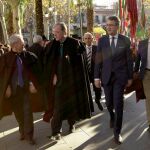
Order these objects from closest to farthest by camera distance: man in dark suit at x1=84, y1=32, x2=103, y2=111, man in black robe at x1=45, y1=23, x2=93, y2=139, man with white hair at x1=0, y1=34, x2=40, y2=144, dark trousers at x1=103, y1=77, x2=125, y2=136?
dark trousers at x1=103, y1=77, x2=125, y2=136 → man with white hair at x1=0, y1=34, x2=40, y2=144 → man in black robe at x1=45, y1=23, x2=93, y2=139 → man in dark suit at x1=84, y1=32, x2=103, y2=111

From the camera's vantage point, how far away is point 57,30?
7.93 metres

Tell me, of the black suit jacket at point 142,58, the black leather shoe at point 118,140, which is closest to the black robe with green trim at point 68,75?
the black suit jacket at point 142,58

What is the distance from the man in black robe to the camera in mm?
8031

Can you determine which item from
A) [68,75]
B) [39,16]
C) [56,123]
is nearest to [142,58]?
[68,75]

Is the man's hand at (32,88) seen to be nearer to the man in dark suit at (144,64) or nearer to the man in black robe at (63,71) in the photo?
the man in black robe at (63,71)

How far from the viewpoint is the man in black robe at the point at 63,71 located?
8.03m

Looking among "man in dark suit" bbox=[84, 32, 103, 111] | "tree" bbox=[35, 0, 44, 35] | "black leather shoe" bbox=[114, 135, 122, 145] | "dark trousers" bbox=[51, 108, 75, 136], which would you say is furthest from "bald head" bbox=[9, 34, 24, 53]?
"tree" bbox=[35, 0, 44, 35]

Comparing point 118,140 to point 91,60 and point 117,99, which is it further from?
point 91,60

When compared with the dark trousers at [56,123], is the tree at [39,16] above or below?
above

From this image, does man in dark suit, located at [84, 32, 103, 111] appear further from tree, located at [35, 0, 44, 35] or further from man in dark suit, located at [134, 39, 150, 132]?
tree, located at [35, 0, 44, 35]

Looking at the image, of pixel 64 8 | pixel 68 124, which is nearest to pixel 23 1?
pixel 68 124

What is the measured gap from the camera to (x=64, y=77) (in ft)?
26.6

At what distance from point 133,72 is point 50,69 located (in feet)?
4.60

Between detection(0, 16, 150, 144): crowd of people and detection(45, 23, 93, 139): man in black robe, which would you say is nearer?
detection(0, 16, 150, 144): crowd of people
